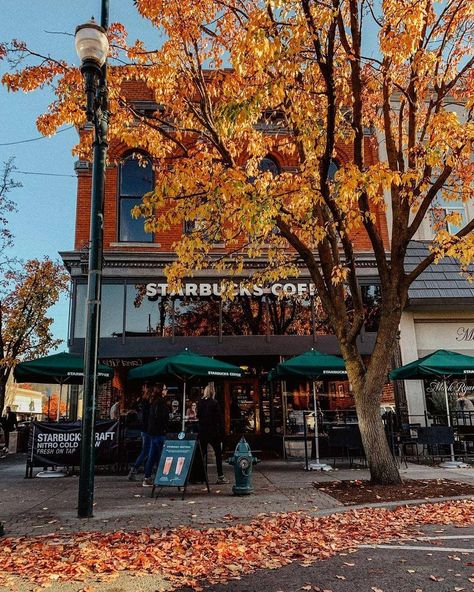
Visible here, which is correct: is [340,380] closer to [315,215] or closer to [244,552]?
[315,215]

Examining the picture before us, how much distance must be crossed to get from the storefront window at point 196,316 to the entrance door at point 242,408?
192cm

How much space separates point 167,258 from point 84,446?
1022 cm

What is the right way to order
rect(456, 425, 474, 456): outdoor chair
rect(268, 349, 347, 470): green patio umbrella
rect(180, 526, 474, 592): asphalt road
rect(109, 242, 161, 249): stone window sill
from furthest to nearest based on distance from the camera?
rect(109, 242, 161, 249): stone window sill, rect(456, 425, 474, 456): outdoor chair, rect(268, 349, 347, 470): green patio umbrella, rect(180, 526, 474, 592): asphalt road

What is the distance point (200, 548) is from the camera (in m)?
5.71

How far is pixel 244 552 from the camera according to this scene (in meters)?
5.59

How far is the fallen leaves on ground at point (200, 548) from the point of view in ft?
16.6

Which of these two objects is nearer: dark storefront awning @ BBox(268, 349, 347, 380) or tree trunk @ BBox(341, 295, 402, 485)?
tree trunk @ BBox(341, 295, 402, 485)

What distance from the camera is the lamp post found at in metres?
7.24

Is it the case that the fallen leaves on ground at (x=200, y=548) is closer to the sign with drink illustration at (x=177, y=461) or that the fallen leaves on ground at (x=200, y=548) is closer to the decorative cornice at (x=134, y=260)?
the sign with drink illustration at (x=177, y=461)

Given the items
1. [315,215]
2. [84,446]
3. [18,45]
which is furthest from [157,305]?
[84,446]

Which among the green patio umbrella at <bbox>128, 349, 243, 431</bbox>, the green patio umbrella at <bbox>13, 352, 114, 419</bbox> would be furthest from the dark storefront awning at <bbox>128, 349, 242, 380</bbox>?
the green patio umbrella at <bbox>13, 352, 114, 419</bbox>

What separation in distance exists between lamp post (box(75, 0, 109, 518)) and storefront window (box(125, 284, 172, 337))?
8.67m

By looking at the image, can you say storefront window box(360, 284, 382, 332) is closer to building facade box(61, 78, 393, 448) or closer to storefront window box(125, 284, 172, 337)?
building facade box(61, 78, 393, 448)

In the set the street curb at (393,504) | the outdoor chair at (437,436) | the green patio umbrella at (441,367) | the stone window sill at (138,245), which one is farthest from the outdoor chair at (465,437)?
the stone window sill at (138,245)
